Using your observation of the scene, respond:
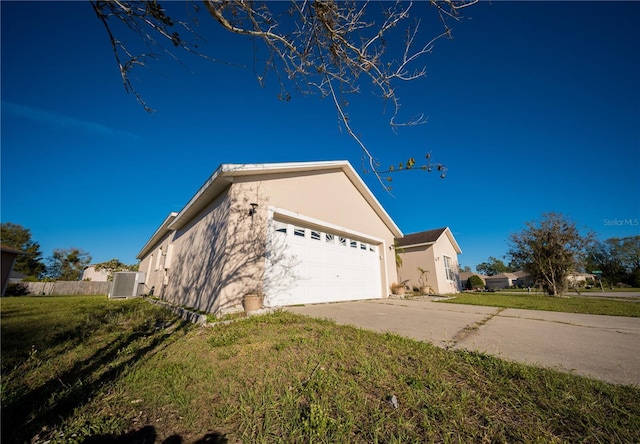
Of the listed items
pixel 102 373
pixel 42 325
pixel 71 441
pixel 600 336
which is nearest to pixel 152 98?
pixel 71 441

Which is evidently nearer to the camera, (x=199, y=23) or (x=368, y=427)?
(x=368, y=427)

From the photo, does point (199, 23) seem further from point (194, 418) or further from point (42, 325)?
point (42, 325)

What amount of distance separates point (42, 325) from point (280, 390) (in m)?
6.60

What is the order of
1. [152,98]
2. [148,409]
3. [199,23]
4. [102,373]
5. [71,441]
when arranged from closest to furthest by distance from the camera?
[71,441] → [148,409] → [199,23] → [152,98] → [102,373]

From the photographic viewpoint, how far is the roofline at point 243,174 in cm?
593

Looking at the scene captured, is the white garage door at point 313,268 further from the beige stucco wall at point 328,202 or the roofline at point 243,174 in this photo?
the roofline at point 243,174

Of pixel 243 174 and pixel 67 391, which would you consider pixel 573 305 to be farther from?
pixel 67 391

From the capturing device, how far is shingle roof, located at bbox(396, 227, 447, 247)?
1738 centimetres

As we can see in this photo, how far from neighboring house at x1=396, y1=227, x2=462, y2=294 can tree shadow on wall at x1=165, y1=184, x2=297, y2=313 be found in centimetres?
1138

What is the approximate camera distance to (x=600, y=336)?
3537mm

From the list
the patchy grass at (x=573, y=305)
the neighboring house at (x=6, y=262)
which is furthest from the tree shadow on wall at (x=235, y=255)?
the neighboring house at (x=6, y=262)

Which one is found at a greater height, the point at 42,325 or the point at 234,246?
the point at 234,246

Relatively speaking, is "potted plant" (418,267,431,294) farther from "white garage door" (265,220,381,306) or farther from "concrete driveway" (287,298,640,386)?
"concrete driveway" (287,298,640,386)

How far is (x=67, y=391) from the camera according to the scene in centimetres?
228
